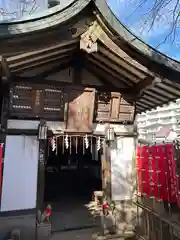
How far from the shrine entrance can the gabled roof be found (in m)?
2.59

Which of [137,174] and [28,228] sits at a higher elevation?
[137,174]

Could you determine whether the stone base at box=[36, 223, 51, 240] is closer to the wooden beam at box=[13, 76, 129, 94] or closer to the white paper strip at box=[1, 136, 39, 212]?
the white paper strip at box=[1, 136, 39, 212]

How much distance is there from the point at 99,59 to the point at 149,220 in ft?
16.7

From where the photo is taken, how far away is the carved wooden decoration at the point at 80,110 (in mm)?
7039

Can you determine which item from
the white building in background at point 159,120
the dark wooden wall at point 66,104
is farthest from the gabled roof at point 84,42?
the white building in background at point 159,120

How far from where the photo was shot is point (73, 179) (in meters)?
17.0

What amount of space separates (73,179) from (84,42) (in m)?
13.4

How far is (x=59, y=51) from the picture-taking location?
238 inches

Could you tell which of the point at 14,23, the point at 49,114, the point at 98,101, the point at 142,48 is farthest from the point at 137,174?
the point at 14,23

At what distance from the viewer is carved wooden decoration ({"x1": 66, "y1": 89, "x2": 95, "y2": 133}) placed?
7.04 metres

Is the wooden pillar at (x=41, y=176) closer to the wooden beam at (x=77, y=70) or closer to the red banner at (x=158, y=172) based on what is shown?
the wooden beam at (x=77, y=70)

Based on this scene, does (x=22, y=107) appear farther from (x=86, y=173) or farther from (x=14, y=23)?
(x=86, y=173)

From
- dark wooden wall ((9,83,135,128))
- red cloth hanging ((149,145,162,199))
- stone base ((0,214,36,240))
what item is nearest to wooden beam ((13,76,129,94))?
dark wooden wall ((9,83,135,128))

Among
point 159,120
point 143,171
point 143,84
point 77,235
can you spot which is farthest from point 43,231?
point 159,120
